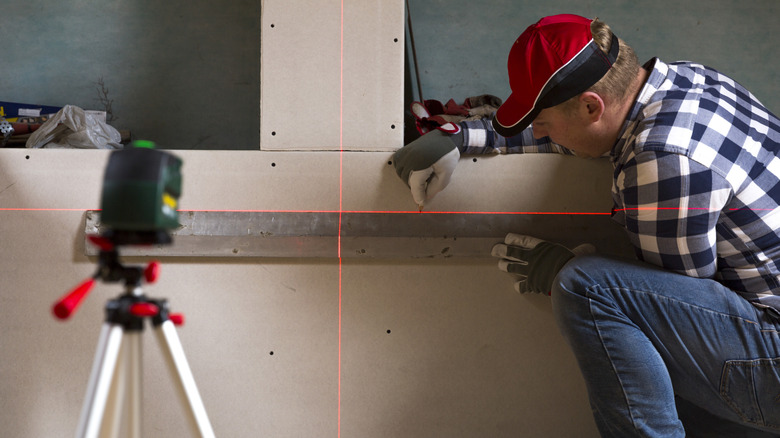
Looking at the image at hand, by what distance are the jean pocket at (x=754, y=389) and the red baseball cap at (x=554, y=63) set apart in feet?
1.85

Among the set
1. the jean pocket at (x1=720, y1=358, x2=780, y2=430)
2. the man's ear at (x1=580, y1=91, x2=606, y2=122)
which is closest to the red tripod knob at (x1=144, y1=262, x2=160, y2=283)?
the man's ear at (x1=580, y1=91, x2=606, y2=122)

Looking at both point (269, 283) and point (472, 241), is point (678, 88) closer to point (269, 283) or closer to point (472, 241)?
point (472, 241)

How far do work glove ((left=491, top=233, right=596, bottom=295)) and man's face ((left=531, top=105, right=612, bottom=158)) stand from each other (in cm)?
22

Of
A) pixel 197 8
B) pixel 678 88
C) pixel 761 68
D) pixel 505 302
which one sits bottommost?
pixel 505 302

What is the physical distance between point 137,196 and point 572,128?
83 cm

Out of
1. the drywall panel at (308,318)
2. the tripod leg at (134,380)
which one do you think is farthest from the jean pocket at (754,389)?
the tripod leg at (134,380)

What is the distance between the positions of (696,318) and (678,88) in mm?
424

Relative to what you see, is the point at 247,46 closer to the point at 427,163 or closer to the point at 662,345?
the point at 427,163

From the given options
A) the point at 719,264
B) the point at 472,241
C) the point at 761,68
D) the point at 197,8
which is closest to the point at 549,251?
the point at 472,241

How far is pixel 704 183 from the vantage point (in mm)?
965

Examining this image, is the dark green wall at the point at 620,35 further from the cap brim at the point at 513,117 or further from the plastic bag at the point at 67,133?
the plastic bag at the point at 67,133

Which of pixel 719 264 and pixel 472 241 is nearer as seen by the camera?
pixel 719 264

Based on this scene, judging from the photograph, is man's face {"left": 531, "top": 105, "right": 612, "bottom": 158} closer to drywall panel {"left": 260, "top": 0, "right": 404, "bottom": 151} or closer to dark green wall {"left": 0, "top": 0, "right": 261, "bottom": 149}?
drywall panel {"left": 260, "top": 0, "right": 404, "bottom": 151}

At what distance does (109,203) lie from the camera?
2.09ft
